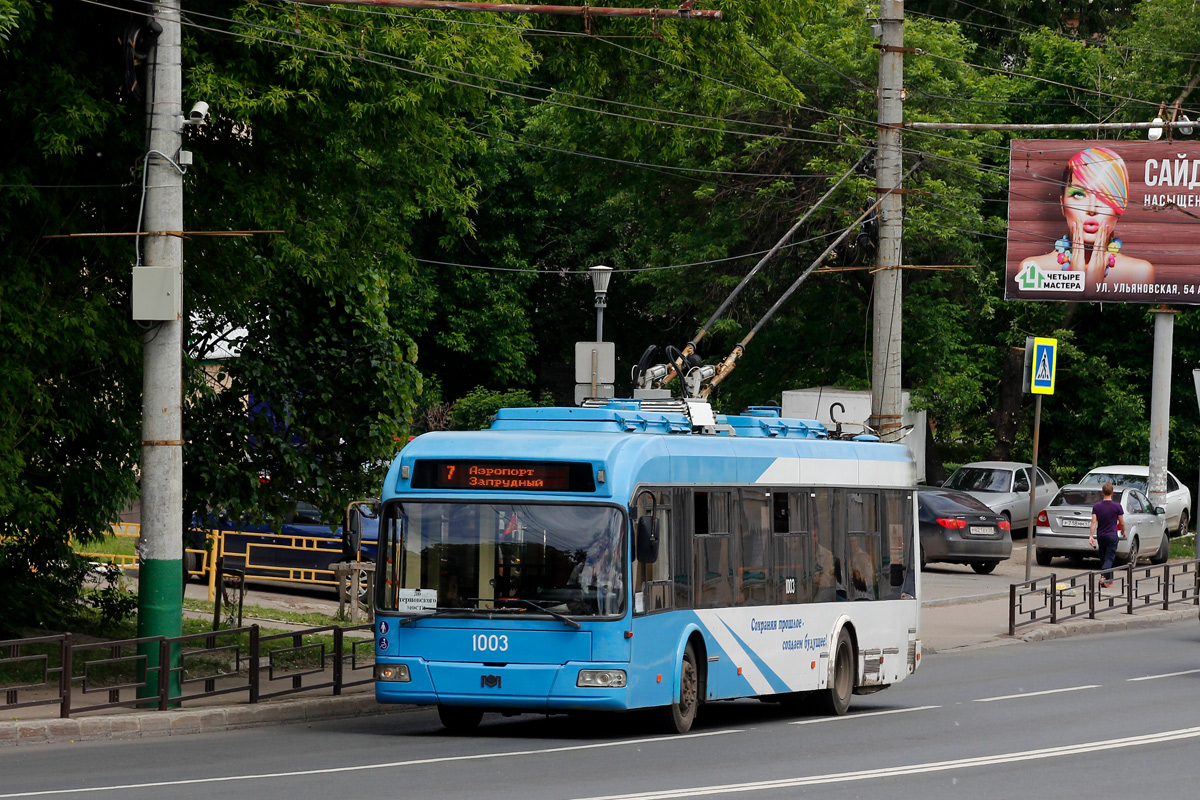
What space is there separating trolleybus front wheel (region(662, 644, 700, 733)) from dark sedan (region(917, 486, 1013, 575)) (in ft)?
56.0

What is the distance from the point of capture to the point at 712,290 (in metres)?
39.0

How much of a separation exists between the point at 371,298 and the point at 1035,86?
3105cm

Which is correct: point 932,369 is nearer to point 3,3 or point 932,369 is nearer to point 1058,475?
point 1058,475

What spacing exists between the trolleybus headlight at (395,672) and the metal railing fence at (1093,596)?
12.4m

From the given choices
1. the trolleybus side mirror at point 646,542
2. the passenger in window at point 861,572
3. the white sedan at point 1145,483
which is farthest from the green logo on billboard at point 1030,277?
the trolleybus side mirror at point 646,542

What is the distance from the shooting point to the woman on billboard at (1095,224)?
36.1 metres

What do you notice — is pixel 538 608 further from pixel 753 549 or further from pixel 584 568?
pixel 753 549

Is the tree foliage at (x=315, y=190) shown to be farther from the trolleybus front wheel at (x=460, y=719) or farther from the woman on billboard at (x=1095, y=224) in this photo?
the trolleybus front wheel at (x=460, y=719)

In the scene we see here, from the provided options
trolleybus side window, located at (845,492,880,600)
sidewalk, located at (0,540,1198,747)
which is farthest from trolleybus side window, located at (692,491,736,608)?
sidewalk, located at (0,540,1198,747)

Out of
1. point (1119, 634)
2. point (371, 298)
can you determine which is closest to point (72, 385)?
point (371, 298)

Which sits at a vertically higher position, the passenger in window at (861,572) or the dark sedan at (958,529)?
the passenger in window at (861,572)

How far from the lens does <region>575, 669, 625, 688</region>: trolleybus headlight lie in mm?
13164

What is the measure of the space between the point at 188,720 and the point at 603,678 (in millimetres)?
3825

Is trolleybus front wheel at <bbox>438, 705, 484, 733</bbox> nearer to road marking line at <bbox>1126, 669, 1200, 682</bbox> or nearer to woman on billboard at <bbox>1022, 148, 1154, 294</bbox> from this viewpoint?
road marking line at <bbox>1126, 669, 1200, 682</bbox>
